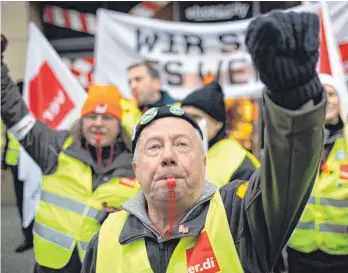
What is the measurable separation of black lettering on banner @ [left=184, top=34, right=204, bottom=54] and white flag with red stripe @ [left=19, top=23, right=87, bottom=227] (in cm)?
103

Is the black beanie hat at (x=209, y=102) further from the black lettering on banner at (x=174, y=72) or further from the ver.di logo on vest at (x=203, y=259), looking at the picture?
the ver.di logo on vest at (x=203, y=259)

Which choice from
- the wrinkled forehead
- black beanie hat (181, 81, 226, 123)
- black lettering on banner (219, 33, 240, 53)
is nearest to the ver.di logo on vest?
the wrinkled forehead

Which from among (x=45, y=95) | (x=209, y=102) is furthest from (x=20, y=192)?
(x=209, y=102)

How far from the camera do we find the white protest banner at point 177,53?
4.77 m

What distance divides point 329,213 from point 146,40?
264 centimetres

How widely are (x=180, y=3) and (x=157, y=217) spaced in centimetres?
598

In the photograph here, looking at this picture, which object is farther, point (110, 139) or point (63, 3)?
point (63, 3)

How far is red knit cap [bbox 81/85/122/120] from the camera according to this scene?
316cm

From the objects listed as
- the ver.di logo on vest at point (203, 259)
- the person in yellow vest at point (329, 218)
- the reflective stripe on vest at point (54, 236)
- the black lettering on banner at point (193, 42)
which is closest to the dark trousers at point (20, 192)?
the black lettering on banner at point (193, 42)

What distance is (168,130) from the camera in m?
1.72

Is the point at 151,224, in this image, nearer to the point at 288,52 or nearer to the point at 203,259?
the point at 203,259

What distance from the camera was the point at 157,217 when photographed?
173cm

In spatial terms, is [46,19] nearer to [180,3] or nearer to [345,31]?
[180,3]

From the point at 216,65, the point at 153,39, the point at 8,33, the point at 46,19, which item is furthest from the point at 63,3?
the point at 216,65
